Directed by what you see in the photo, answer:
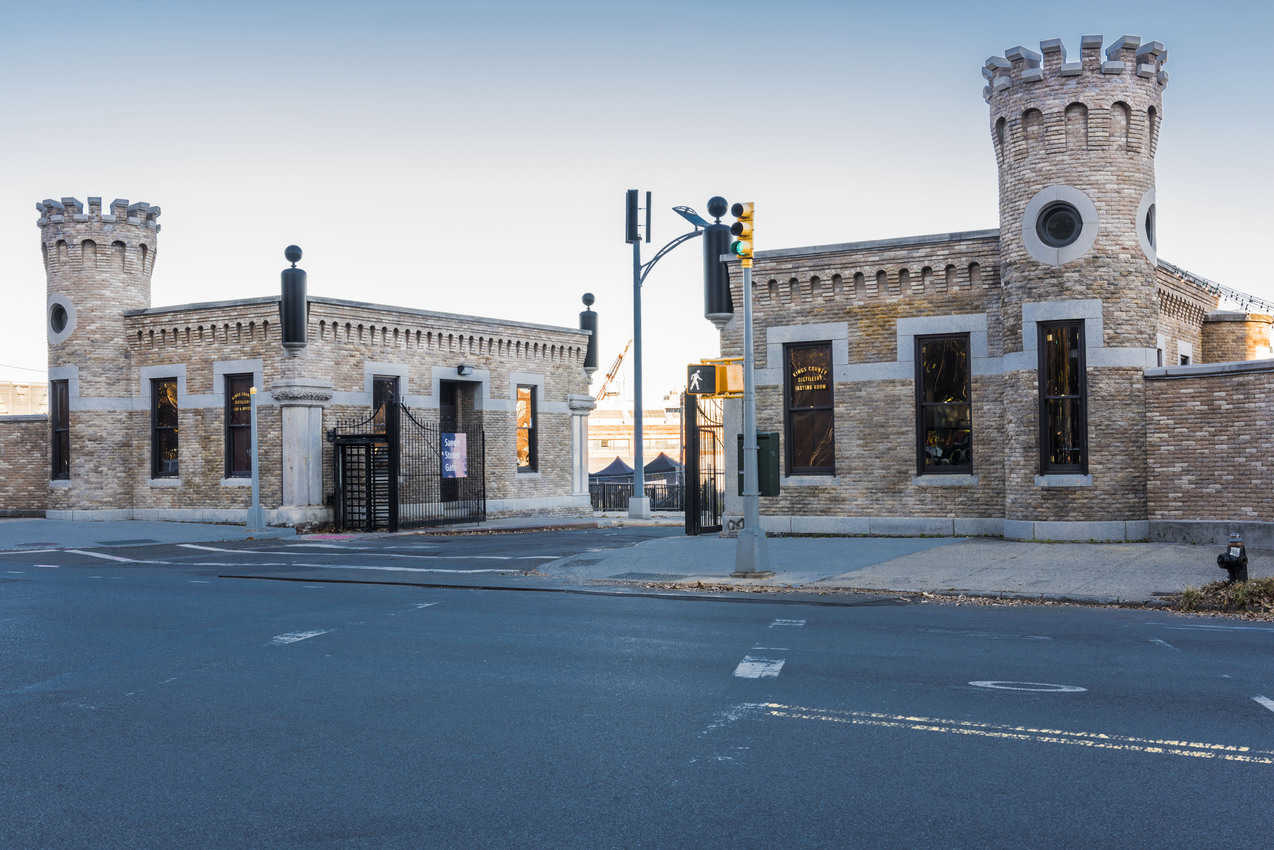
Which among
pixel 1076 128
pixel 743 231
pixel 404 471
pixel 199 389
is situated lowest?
pixel 404 471

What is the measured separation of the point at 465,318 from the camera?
104 ft

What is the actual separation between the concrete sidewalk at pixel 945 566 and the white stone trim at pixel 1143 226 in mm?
4932

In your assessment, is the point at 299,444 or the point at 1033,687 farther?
the point at 299,444

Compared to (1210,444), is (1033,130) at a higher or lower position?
higher

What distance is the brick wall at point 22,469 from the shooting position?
104 feet

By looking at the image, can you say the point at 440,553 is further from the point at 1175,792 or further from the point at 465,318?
the point at 1175,792

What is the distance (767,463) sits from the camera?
49.6 feet

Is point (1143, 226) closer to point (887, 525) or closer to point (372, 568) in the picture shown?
point (887, 525)

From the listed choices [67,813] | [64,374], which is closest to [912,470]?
[67,813]

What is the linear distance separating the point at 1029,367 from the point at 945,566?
4.83 meters

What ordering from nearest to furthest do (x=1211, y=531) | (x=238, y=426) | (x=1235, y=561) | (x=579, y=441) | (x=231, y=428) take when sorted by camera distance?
(x=1235, y=561) → (x=1211, y=531) → (x=238, y=426) → (x=231, y=428) → (x=579, y=441)

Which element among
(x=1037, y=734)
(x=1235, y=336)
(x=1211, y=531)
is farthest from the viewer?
(x=1235, y=336)

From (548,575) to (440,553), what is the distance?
4820 mm

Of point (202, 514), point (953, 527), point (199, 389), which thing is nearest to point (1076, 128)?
point (953, 527)
